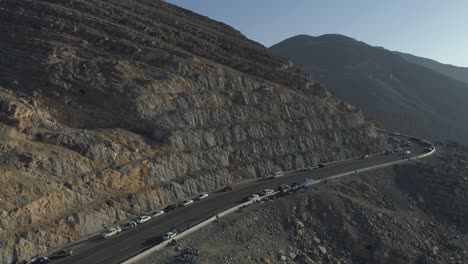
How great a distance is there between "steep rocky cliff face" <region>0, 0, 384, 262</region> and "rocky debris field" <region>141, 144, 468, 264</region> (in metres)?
8.69

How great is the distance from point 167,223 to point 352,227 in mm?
21494

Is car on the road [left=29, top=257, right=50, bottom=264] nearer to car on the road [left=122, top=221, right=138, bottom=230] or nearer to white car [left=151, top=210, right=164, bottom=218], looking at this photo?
car on the road [left=122, top=221, right=138, bottom=230]

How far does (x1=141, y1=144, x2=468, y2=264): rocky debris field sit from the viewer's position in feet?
158

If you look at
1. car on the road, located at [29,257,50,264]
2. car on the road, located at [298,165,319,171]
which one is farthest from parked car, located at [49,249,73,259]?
car on the road, located at [298,165,319,171]

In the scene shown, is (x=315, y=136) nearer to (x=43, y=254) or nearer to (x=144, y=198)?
(x=144, y=198)

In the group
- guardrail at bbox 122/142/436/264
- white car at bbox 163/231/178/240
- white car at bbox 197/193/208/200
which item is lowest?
guardrail at bbox 122/142/436/264

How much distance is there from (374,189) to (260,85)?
80.2 ft

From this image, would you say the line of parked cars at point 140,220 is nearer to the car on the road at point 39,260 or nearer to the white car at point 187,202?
the white car at point 187,202

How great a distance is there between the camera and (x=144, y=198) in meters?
52.9

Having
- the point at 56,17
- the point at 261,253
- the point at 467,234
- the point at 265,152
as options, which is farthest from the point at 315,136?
the point at 56,17

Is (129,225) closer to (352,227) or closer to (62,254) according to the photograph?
(62,254)

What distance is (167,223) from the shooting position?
4969 cm

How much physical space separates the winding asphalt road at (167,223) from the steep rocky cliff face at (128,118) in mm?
2480

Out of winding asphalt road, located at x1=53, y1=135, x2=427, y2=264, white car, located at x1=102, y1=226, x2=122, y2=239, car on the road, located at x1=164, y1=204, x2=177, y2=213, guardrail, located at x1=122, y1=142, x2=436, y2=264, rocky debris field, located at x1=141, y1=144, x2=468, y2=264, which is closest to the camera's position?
guardrail, located at x1=122, y1=142, x2=436, y2=264
